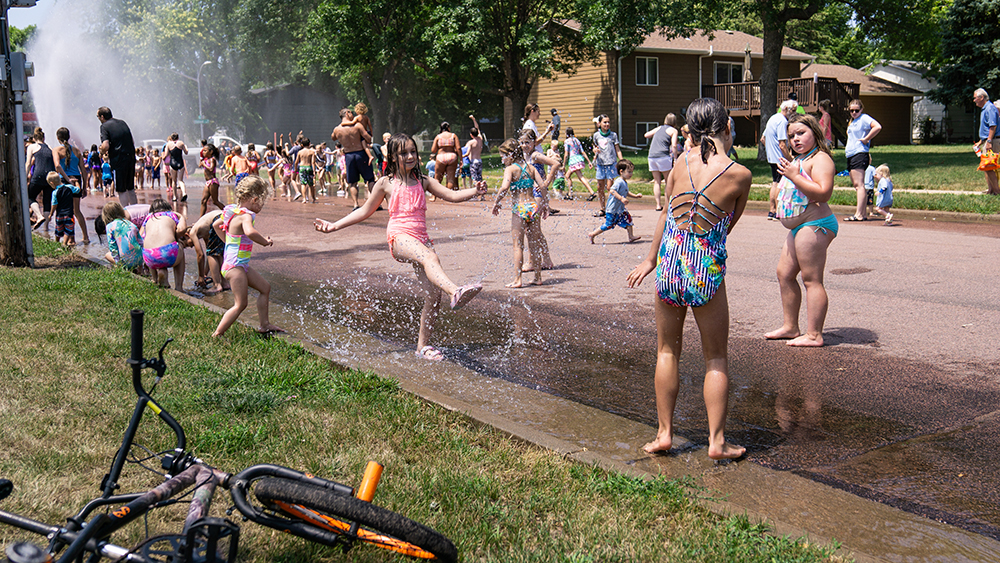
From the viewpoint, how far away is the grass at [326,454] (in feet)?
11.1

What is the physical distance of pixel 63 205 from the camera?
13836mm

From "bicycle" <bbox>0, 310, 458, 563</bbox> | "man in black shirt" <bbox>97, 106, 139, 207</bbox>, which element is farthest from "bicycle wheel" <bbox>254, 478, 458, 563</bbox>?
"man in black shirt" <bbox>97, 106, 139, 207</bbox>

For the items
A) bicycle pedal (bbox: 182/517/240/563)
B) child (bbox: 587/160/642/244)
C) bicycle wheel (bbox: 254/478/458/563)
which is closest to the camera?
bicycle pedal (bbox: 182/517/240/563)

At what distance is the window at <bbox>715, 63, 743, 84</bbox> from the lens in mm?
46281

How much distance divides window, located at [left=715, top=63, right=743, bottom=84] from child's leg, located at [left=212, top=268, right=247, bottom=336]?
42.6 meters

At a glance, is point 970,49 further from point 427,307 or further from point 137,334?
point 137,334

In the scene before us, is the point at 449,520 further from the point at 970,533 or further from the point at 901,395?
the point at 901,395

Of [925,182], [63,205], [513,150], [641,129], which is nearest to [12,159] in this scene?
[63,205]

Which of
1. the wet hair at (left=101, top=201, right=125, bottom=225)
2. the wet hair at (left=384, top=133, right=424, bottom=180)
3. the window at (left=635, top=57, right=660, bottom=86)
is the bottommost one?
the wet hair at (left=101, top=201, right=125, bottom=225)

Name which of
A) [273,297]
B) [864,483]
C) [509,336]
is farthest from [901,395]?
[273,297]

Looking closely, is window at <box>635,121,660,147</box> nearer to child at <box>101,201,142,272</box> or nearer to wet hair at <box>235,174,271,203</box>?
child at <box>101,201,142,272</box>

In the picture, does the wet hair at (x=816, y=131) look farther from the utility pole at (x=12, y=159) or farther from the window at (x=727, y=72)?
the window at (x=727, y=72)

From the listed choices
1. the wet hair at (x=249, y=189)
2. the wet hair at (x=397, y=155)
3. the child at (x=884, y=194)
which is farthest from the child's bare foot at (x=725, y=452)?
the child at (x=884, y=194)

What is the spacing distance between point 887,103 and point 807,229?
167ft
